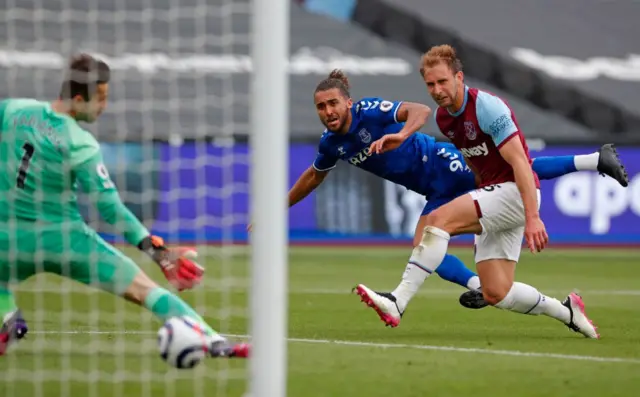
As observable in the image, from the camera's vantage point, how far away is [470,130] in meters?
7.79

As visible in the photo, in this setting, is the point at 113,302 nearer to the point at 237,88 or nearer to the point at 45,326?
the point at 45,326

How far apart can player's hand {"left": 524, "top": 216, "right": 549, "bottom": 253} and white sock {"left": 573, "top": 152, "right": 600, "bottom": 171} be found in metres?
1.24

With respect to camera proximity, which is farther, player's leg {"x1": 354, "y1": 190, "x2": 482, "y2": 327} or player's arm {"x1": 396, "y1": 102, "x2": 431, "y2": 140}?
player's arm {"x1": 396, "y1": 102, "x2": 431, "y2": 140}

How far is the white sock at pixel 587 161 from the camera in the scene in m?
8.21

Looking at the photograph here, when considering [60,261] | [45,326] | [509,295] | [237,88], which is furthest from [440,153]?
[237,88]

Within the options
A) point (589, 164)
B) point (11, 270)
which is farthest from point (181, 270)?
point (589, 164)

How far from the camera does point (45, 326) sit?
343 inches

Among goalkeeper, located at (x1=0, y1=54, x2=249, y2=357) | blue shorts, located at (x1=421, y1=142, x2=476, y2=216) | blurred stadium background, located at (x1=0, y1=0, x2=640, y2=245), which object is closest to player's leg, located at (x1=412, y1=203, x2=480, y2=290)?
→ blue shorts, located at (x1=421, y1=142, x2=476, y2=216)

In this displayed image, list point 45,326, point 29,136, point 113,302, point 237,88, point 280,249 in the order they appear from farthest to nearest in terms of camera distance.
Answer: point 237,88
point 113,302
point 45,326
point 29,136
point 280,249

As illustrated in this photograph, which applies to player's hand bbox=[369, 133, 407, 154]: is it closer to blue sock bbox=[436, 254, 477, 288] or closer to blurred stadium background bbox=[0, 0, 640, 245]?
blue sock bbox=[436, 254, 477, 288]

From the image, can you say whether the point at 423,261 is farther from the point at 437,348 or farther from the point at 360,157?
the point at 360,157

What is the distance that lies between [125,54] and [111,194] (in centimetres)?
1827

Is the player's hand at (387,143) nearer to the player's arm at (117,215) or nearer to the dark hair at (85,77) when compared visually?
the player's arm at (117,215)

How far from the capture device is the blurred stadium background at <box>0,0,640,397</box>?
661 cm
